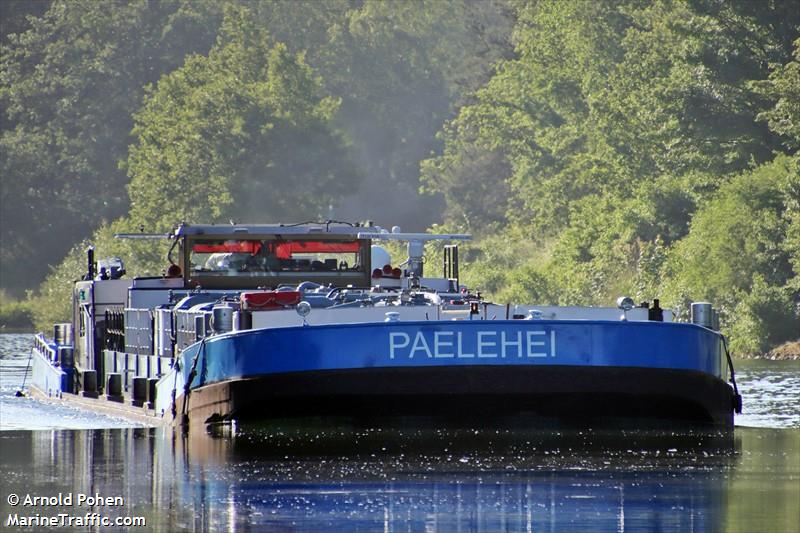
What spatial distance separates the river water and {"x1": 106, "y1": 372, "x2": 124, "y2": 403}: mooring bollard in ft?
12.3

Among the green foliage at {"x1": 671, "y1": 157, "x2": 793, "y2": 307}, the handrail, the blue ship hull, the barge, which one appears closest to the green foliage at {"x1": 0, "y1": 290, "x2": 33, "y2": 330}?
the green foliage at {"x1": 671, "y1": 157, "x2": 793, "y2": 307}

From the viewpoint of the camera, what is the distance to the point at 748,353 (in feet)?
186

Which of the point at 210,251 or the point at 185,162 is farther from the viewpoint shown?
the point at 185,162

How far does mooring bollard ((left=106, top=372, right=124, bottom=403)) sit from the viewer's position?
110 feet

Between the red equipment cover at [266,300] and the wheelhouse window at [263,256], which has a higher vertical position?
the wheelhouse window at [263,256]

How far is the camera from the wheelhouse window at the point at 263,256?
3356cm

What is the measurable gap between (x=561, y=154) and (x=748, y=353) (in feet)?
119

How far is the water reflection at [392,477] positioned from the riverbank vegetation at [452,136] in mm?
32405

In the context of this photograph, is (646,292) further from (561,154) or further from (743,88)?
(561,154)

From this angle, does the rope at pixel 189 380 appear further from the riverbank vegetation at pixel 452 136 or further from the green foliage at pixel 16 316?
the green foliage at pixel 16 316

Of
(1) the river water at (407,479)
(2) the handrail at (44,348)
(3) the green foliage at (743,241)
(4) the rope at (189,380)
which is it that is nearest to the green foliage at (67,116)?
(3) the green foliage at (743,241)

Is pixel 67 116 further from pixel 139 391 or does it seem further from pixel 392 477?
pixel 392 477

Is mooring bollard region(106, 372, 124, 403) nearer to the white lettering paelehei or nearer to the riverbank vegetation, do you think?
the white lettering paelehei

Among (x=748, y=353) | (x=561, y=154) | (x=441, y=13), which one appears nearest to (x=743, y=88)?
(x=748, y=353)
